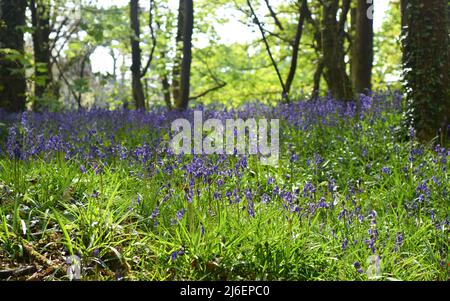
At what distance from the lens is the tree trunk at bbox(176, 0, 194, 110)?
9.91m

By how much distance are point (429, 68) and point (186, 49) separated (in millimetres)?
5076

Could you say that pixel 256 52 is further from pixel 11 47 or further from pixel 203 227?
pixel 203 227

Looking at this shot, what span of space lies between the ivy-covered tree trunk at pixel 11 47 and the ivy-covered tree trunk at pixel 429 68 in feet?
23.1

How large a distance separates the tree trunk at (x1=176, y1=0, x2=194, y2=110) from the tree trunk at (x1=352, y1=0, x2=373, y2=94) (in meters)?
3.57

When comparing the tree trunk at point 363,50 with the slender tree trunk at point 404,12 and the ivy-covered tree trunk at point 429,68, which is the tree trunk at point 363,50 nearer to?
the slender tree trunk at point 404,12

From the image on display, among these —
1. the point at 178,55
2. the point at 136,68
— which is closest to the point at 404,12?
the point at 136,68

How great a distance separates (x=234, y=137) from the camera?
6762mm

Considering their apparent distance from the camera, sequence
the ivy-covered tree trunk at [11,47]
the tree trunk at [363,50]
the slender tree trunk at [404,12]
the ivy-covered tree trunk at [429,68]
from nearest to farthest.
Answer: the ivy-covered tree trunk at [429,68] < the slender tree trunk at [404,12] < the ivy-covered tree trunk at [11,47] < the tree trunk at [363,50]

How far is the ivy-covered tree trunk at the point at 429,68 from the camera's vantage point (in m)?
6.48

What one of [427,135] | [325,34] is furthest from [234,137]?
[325,34]

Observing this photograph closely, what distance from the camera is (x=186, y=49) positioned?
10047 millimetres

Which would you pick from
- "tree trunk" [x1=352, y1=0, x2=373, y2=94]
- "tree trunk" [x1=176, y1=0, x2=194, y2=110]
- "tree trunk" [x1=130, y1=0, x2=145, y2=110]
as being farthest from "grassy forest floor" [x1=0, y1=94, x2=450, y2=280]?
"tree trunk" [x1=130, y1=0, x2=145, y2=110]


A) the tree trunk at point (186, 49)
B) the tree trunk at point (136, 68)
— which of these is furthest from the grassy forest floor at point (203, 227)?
the tree trunk at point (136, 68)
